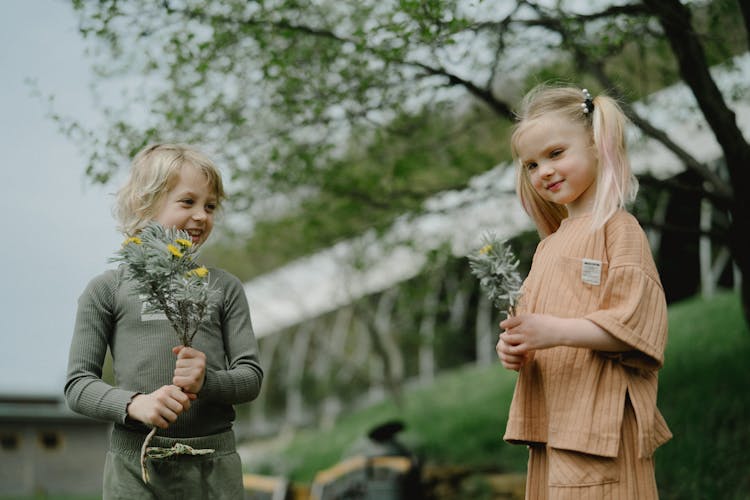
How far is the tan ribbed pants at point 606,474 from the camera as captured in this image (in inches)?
88.6

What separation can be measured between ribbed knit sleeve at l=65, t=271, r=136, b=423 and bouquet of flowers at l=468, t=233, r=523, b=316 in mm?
1002

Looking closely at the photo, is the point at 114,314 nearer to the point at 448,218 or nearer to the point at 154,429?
the point at 154,429

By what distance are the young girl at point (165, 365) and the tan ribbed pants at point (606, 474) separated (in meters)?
0.89

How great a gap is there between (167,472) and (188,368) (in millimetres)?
382

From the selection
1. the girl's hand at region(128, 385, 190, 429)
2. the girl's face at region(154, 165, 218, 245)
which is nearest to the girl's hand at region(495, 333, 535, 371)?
the girl's hand at region(128, 385, 190, 429)

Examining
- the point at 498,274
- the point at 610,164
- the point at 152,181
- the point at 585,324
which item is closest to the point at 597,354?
the point at 585,324

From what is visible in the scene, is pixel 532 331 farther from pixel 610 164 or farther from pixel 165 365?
pixel 165 365

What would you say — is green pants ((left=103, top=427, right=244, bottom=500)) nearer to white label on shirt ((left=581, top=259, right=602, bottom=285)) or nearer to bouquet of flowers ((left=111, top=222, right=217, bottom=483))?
bouquet of flowers ((left=111, top=222, right=217, bottom=483))

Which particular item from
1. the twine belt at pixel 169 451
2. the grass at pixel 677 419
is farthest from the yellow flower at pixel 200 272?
the grass at pixel 677 419

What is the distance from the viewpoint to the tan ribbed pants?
2250 mm

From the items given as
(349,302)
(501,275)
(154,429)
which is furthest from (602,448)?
(349,302)

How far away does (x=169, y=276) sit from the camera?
2232mm

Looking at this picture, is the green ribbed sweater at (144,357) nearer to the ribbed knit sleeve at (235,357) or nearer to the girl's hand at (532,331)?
the ribbed knit sleeve at (235,357)

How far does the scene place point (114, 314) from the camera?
8.46 feet
